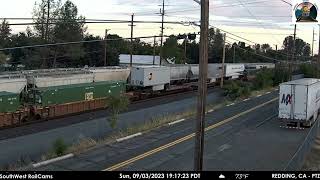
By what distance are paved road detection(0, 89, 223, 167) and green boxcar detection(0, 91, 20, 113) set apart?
7.37ft

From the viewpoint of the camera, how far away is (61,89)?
42.8m

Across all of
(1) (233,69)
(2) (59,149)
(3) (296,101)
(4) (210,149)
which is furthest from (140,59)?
(2) (59,149)

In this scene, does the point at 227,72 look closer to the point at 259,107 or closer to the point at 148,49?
the point at 259,107

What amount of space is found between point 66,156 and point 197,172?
932 cm

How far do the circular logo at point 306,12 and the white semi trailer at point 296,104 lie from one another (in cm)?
532

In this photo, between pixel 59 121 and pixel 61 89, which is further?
pixel 61 89

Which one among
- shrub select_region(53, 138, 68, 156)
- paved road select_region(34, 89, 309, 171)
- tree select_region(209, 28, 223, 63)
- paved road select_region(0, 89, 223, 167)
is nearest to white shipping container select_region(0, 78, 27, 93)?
paved road select_region(0, 89, 223, 167)

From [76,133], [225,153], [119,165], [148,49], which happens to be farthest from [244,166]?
[148,49]

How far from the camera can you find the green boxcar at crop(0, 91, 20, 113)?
36562 mm

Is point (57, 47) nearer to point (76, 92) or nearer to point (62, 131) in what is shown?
point (76, 92)

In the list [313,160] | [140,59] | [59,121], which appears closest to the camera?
[313,160]

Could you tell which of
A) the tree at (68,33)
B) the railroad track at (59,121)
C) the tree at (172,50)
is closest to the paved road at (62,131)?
the railroad track at (59,121)

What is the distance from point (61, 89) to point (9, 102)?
20.9ft

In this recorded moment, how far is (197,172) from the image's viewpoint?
1500 cm
